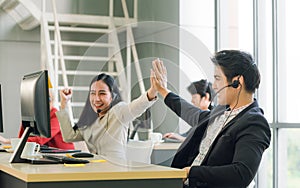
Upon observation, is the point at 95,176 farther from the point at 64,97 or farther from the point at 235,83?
the point at 64,97

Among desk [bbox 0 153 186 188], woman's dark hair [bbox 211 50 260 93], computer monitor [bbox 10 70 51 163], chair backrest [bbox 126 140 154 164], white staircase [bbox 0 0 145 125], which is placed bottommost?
desk [bbox 0 153 186 188]

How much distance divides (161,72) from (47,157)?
671mm

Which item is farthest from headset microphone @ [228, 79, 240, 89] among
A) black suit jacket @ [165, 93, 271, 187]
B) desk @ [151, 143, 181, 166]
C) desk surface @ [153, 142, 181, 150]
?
desk surface @ [153, 142, 181, 150]

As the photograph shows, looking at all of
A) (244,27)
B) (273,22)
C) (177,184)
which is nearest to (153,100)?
(177,184)

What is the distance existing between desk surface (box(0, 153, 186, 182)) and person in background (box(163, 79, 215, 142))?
33 centimetres

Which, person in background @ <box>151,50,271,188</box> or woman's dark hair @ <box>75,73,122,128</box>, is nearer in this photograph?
person in background @ <box>151,50,271,188</box>

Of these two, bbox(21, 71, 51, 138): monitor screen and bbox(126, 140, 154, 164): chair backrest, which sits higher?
bbox(21, 71, 51, 138): monitor screen

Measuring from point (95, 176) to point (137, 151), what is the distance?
1.97 feet

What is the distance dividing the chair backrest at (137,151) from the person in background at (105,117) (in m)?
0.04

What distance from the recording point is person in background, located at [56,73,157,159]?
259 cm

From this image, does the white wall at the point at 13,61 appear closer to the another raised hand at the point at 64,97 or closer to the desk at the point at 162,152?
the another raised hand at the point at 64,97

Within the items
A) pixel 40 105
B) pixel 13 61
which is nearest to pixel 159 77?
pixel 40 105

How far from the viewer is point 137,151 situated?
2.77m

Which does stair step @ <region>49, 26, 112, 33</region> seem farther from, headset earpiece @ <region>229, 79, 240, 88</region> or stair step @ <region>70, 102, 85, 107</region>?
headset earpiece @ <region>229, 79, 240, 88</region>
